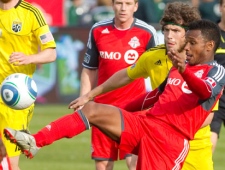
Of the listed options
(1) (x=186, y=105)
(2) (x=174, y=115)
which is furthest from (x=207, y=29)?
(2) (x=174, y=115)

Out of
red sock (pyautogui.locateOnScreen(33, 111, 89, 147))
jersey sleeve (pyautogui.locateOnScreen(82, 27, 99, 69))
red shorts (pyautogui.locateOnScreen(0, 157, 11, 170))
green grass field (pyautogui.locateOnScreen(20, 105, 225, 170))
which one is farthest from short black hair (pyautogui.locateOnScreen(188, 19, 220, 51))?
green grass field (pyautogui.locateOnScreen(20, 105, 225, 170))

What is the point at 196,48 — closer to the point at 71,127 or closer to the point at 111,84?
the point at 111,84

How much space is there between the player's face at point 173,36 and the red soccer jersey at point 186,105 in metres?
0.73

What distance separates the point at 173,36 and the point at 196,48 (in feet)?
2.87

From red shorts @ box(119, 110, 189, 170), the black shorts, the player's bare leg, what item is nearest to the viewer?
red shorts @ box(119, 110, 189, 170)

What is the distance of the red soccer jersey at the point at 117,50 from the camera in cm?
1080

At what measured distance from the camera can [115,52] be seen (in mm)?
10844

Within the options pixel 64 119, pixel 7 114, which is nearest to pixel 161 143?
pixel 64 119

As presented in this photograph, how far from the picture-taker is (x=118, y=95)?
1088 cm

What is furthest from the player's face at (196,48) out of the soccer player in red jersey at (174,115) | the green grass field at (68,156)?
the green grass field at (68,156)

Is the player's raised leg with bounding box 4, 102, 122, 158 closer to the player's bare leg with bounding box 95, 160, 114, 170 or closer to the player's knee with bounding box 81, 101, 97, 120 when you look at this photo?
the player's knee with bounding box 81, 101, 97, 120

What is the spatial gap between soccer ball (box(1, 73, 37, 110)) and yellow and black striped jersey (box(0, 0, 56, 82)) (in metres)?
1.10

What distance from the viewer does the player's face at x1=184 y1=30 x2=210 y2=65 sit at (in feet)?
27.2

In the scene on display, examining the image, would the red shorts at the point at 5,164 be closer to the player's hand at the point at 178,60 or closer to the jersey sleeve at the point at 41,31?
the jersey sleeve at the point at 41,31
